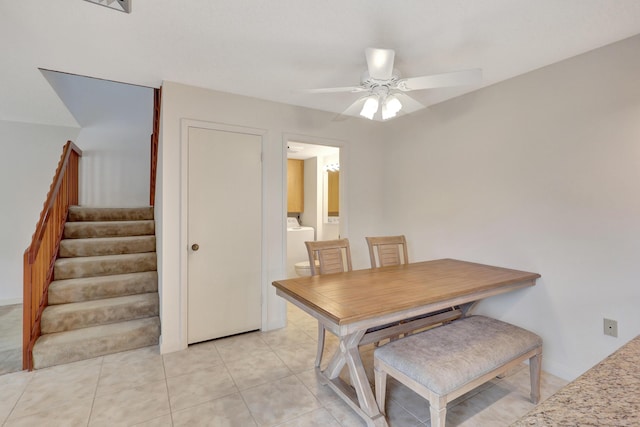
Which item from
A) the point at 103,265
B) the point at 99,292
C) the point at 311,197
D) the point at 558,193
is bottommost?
the point at 99,292

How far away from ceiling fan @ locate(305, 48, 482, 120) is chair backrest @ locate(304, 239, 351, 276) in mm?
1041

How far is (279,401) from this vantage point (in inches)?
→ 76.8

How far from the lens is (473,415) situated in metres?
1.81

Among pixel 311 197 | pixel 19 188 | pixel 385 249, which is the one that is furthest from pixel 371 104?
pixel 19 188

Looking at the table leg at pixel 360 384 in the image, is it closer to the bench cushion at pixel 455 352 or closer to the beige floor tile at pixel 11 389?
the bench cushion at pixel 455 352

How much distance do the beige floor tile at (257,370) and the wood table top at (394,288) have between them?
0.71 m

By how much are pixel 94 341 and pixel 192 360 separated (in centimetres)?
85

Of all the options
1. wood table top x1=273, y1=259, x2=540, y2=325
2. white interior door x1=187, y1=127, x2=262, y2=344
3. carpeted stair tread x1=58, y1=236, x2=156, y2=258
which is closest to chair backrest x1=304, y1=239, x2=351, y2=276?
wood table top x1=273, y1=259, x2=540, y2=325

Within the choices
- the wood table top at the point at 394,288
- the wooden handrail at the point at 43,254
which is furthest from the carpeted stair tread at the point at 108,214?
the wood table top at the point at 394,288

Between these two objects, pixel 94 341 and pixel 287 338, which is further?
pixel 287 338

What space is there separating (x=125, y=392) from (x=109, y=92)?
438 centimetres

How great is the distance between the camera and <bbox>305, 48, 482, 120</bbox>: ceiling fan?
1.71 m

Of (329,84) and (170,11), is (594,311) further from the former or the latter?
(170,11)

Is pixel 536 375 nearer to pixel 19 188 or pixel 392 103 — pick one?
pixel 392 103
